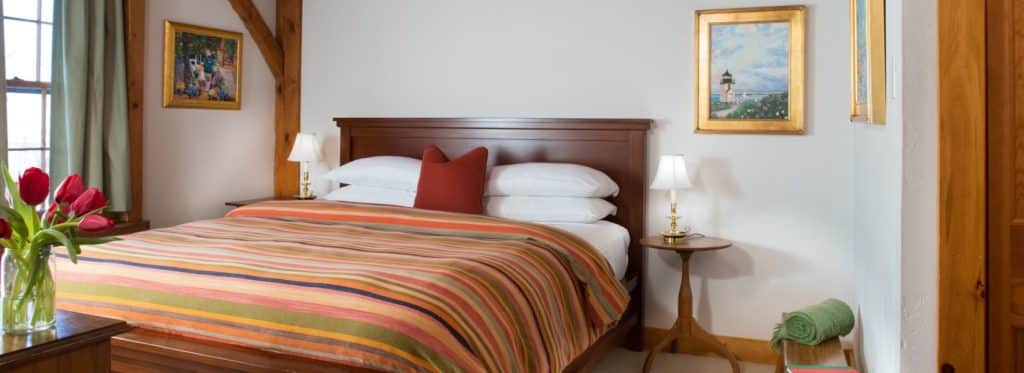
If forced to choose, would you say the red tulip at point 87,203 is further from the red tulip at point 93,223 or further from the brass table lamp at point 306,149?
the brass table lamp at point 306,149

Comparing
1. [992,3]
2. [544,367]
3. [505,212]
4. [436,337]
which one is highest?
[992,3]

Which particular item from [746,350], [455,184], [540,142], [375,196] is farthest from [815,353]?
[375,196]

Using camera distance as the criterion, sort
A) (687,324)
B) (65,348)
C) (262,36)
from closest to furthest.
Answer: (65,348) → (687,324) → (262,36)

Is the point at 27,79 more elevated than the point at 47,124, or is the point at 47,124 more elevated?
the point at 27,79

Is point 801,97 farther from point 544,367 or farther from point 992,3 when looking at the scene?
point 992,3

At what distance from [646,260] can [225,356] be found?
8.02ft

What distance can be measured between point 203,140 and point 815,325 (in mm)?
3485

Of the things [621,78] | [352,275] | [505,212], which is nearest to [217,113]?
[505,212]

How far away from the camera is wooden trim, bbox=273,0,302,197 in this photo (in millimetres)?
5113

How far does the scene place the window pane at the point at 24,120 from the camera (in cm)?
395

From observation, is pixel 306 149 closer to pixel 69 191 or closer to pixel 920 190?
pixel 69 191

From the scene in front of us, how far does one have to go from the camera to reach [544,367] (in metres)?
2.63

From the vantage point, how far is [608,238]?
3.75 meters

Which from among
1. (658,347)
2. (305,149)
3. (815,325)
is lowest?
(658,347)
